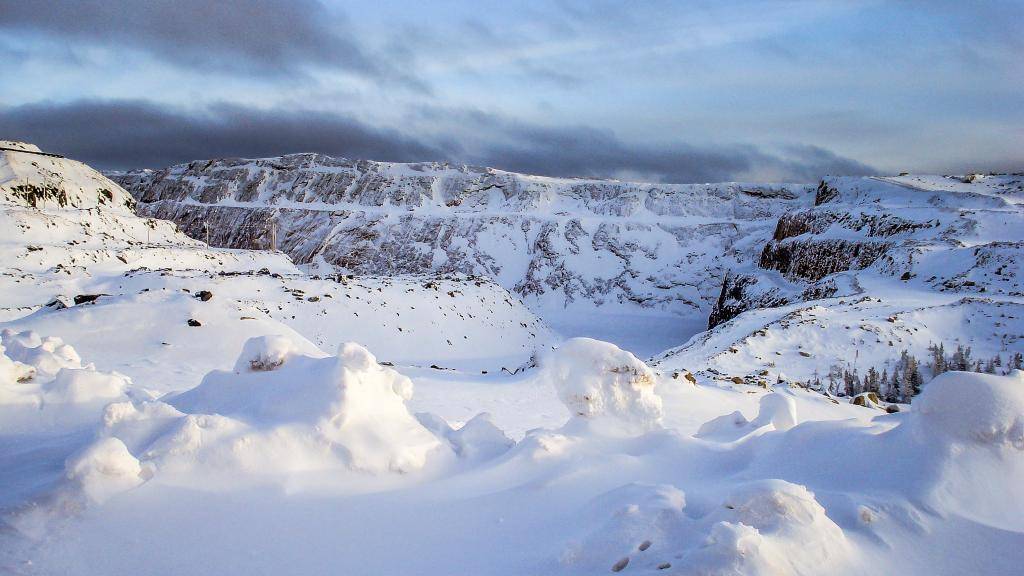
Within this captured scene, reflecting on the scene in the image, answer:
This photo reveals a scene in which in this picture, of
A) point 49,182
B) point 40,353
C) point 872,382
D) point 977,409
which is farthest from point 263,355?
point 49,182

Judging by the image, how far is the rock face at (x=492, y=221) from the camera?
44.5 metres

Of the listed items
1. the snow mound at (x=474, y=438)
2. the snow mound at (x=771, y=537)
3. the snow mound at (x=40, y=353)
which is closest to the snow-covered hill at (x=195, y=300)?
the snow mound at (x=40, y=353)

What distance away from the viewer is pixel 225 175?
2527 inches

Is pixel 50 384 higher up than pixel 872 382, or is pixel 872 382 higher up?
pixel 50 384

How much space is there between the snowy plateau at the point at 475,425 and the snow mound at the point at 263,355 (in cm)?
2

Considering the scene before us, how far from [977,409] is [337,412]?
13.7 feet

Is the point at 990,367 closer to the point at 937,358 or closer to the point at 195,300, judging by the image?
the point at 937,358

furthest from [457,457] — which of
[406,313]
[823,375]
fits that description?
[406,313]

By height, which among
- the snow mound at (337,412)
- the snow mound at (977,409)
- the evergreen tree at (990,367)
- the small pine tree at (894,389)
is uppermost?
the snow mound at (977,409)

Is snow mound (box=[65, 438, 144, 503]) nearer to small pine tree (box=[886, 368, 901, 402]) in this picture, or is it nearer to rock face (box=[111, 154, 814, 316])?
small pine tree (box=[886, 368, 901, 402])

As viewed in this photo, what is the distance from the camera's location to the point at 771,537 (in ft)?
9.55

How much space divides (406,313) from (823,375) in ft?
40.1

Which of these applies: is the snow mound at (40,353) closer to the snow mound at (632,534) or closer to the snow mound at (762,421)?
the snow mound at (632,534)

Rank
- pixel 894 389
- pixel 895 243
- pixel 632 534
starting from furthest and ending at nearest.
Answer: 1. pixel 895 243
2. pixel 894 389
3. pixel 632 534
